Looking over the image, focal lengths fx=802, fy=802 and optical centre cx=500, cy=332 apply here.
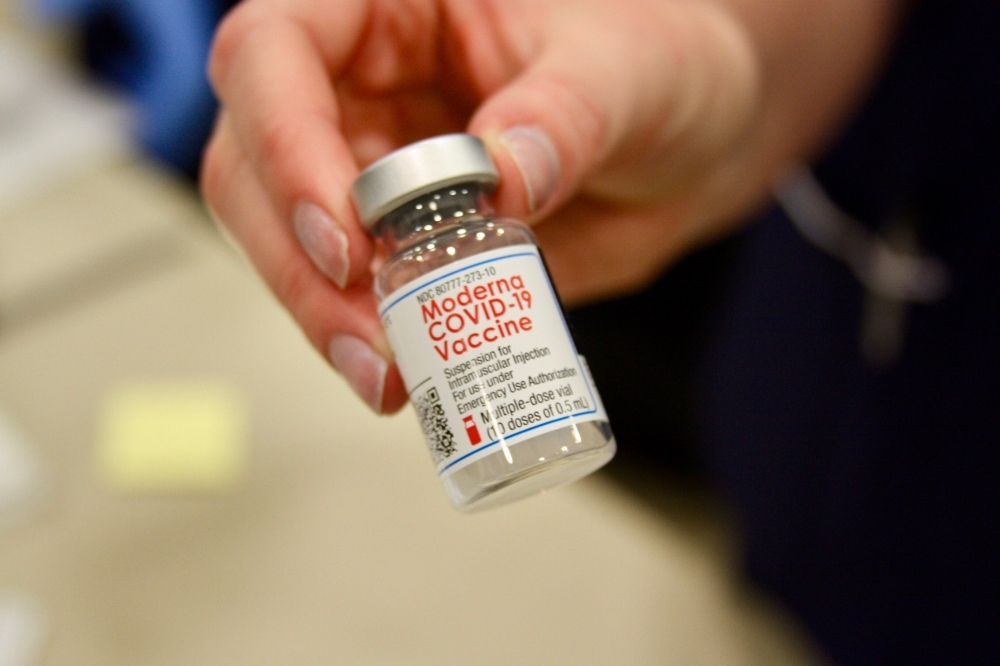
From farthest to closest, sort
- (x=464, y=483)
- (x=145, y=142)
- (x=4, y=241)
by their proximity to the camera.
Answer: (x=145, y=142)
(x=4, y=241)
(x=464, y=483)

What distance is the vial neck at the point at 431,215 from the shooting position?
563 millimetres

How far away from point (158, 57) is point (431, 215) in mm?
1416

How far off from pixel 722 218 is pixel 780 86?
0.66ft

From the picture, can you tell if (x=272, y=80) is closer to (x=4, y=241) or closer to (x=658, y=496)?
(x=4, y=241)

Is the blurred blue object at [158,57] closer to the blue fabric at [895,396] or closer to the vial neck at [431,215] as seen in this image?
the blue fabric at [895,396]

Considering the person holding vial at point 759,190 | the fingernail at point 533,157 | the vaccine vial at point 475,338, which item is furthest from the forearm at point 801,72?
the vaccine vial at point 475,338

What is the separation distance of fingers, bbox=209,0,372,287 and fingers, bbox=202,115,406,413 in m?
0.02

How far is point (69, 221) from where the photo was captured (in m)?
1.44

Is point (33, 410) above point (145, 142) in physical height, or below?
below

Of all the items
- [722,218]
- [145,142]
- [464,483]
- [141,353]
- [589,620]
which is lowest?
[589,620]

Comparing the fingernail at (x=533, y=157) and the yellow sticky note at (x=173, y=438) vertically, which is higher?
the yellow sticky note at (x=173, y=438)

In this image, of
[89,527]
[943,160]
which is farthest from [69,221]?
[943,160]

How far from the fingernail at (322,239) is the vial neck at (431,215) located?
0.10 feet

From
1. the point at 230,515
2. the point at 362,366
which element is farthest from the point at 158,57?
the point at 362,366
